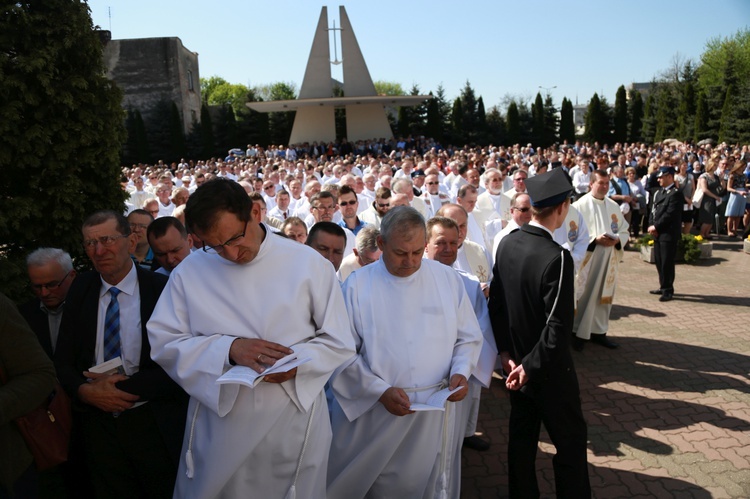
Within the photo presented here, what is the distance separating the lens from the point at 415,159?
2231 centimetres

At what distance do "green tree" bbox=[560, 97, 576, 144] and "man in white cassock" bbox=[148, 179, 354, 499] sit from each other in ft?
153

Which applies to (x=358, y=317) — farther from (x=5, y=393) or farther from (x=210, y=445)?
(x=5, y=393)

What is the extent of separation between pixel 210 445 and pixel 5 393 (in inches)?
38.2

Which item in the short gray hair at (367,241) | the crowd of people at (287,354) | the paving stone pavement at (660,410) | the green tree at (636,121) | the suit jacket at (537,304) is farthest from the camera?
the green tree at (636,121)

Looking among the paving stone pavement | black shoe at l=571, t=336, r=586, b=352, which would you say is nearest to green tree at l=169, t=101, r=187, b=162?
the paving stone pavement

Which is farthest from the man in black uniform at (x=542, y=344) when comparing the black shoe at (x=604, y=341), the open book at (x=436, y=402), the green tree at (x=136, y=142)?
the green tree at (x=136, y=142)

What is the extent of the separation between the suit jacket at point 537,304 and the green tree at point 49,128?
11.7ft

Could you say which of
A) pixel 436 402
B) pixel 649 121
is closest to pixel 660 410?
pixel 436 402

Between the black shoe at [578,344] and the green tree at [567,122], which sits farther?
the green tree at [567,122]

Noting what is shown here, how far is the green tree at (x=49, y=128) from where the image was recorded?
4.24m

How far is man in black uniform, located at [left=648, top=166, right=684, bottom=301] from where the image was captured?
28.6 feet

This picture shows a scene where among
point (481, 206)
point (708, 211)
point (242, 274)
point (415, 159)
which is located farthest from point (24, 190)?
point (415, 159)

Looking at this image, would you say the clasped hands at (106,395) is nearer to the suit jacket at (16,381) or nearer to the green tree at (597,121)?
Result: the suit jacket at (16,381)

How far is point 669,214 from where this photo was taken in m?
8.81
